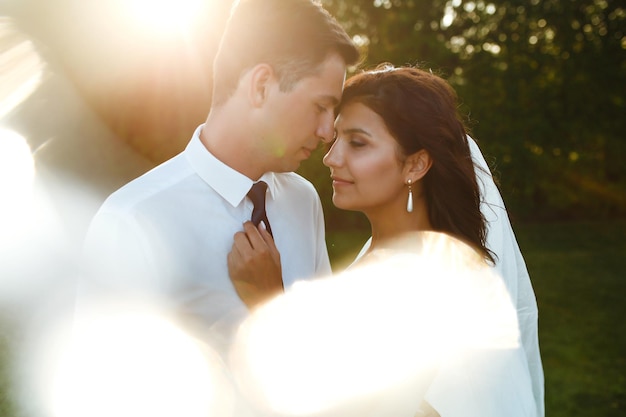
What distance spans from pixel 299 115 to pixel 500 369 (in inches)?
58.1

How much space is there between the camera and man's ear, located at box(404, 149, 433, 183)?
3.32 metres

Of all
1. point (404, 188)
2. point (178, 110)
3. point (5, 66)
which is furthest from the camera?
point (178, 110)

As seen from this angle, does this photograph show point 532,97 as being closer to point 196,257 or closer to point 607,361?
point 607,361

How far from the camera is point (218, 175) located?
2.64 m

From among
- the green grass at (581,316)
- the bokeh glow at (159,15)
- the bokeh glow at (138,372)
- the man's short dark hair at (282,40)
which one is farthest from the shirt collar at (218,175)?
the bokeh glow at (159,15)

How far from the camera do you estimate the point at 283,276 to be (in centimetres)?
289

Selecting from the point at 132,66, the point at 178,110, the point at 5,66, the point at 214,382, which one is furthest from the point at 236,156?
the point at 178,110

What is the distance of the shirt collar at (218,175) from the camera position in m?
2.64

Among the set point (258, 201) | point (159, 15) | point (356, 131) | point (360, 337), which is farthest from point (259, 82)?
point (159, 15)

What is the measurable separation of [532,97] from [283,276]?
13270 mm

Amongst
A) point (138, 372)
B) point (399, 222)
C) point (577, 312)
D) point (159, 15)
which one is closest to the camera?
point (138, 372)

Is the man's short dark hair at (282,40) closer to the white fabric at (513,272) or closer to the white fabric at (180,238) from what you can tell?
the white fabric at (180,238)

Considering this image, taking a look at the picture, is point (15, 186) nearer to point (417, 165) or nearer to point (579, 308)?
point (579, 308)

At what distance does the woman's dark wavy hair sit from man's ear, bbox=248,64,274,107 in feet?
2.53
